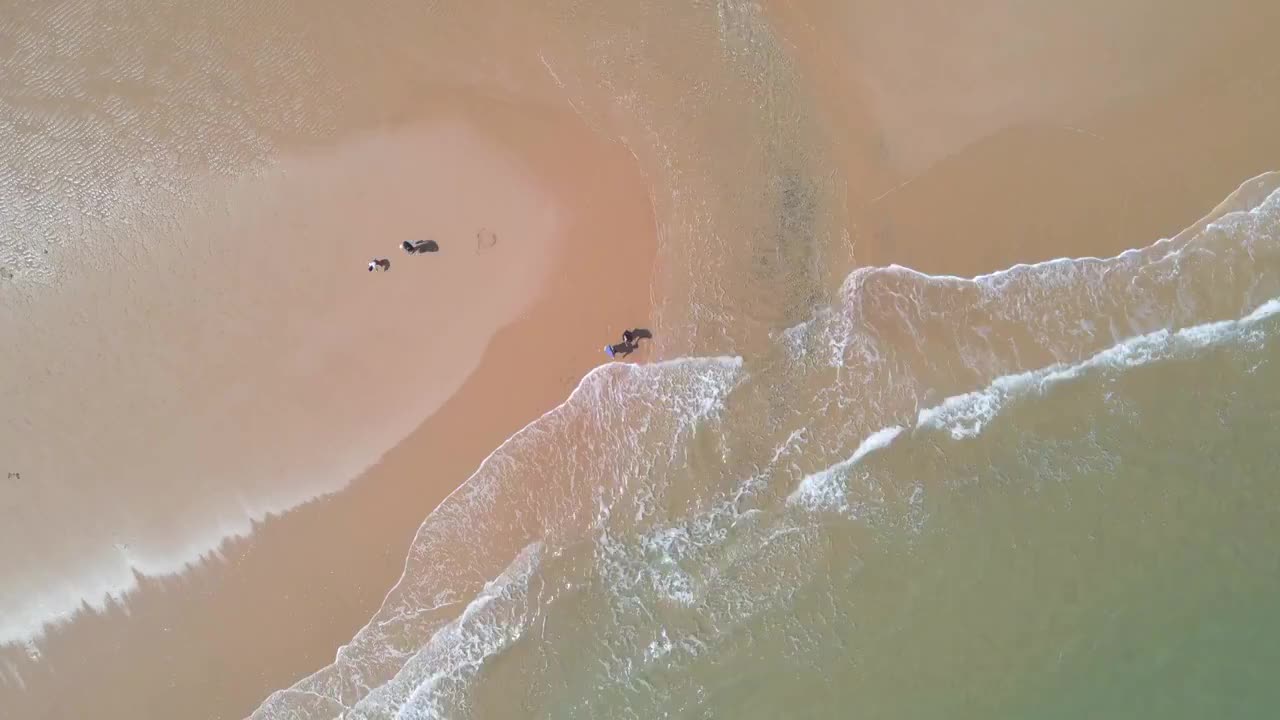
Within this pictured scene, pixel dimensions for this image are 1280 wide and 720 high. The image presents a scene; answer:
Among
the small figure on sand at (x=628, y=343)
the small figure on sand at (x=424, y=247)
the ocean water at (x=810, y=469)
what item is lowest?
the ocean water at (x=810, y=469)

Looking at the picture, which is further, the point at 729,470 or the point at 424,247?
the point at 424,247

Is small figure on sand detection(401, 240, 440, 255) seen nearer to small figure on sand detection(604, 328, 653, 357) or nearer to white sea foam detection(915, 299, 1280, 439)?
small figure on sand detection(604, 328, 653, 357)

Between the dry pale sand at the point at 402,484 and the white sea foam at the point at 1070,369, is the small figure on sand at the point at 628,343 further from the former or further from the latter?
the white sea foam at the point at 1070,369

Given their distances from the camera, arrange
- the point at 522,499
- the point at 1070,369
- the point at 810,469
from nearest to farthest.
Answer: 1. the point at 522,499
2. the point at 810,469
3. the point at 1070,369

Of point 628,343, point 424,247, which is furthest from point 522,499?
point 424,247

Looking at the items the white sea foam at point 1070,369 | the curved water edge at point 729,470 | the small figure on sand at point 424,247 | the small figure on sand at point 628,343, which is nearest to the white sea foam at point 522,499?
the curved water edge at point 729,470

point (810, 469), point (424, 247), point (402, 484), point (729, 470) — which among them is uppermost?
point (424, 247)

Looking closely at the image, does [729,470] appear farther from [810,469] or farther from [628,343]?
[628,343]
